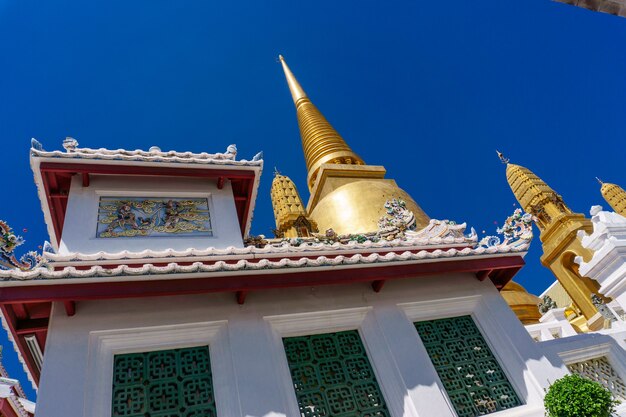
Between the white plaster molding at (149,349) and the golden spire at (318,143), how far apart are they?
18514 mm

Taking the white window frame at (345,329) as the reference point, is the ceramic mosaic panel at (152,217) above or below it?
above

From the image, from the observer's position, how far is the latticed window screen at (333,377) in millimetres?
5000

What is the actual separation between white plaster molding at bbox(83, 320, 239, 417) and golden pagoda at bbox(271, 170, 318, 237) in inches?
463

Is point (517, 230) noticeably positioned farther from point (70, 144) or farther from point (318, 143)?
point (318, 143)

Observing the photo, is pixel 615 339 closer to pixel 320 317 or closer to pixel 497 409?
pixel 497 409

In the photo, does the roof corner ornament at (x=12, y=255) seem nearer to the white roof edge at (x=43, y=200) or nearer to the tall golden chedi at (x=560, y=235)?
the white roof edge at (x=43, y=200)

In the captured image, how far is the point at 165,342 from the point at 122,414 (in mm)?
859

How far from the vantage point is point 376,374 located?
5.39 m

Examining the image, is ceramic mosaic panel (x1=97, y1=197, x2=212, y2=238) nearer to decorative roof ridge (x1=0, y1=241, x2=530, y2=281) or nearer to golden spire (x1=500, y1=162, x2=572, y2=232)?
decorative roof ridge (x1=0, y1=241, x2=530, y2=281)

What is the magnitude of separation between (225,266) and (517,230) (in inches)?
172

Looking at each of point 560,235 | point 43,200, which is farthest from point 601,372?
point 560,235

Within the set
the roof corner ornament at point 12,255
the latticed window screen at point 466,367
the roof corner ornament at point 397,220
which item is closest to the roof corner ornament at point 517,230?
the latticed window screen at point 466,367

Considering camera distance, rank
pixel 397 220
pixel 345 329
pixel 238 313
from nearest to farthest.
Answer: pixel 238 313
pixel 345 329
pixel 397 220

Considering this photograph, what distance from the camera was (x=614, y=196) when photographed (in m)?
30.8
